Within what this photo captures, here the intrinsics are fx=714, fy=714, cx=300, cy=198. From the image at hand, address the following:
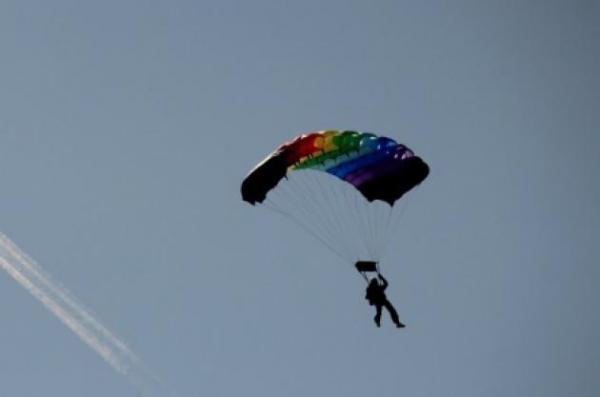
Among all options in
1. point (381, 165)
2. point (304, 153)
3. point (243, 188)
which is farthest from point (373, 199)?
point (243, 188)

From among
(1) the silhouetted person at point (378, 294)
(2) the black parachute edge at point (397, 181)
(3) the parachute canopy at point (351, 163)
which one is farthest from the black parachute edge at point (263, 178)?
(1) the silhouetted person at point (378, 294)

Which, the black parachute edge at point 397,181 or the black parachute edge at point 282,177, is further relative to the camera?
the black parachute edge at point 282,177

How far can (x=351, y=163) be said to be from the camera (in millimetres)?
25719

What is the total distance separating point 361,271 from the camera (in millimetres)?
23812

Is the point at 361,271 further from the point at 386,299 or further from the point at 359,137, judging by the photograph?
the point at 359,137

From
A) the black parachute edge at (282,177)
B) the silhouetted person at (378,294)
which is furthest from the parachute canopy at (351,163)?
the silhouetted person at (378,294)

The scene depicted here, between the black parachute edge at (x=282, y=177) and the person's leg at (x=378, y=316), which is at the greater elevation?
the black parachute edge at (x=282, y=177)

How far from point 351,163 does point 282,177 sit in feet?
8.42

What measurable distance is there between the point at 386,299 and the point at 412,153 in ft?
17.1

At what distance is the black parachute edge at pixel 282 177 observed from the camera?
25156mm

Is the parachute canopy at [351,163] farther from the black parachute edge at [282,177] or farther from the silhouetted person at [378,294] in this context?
the silhouetted person at [378,294]

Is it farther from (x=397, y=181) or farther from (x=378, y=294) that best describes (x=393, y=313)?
(x=397, y=181)

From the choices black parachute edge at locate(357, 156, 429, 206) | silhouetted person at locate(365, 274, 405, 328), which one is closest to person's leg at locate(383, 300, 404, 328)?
silhouetted person at locate(365, 274, 405, 328)

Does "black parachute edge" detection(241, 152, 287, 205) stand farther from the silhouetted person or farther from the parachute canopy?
the silhouetted person
